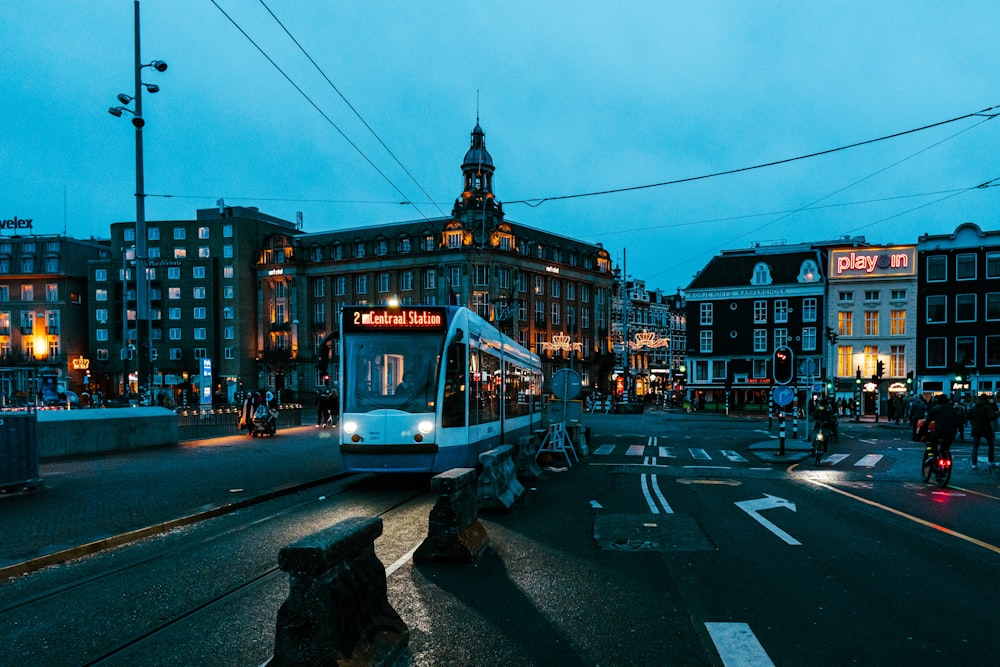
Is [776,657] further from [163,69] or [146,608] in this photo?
[163,69]

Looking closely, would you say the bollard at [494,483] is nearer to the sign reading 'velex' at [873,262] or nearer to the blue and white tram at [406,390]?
the blue and white tram at [406,390]

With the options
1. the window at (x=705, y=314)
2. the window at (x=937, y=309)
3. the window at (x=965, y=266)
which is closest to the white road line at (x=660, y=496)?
the window at (x=705, y=314)

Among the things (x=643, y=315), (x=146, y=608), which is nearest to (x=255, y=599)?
(x=146, y=608)

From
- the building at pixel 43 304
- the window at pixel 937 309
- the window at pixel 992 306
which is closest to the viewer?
the window at pixel 992 306

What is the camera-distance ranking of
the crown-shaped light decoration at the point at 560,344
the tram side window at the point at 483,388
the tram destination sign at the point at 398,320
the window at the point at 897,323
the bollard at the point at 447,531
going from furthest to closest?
the crown-shaped light decoration at the point at 560,344
the window at the point at 897,323
the tram side window at the point at 483,388
the tram destination sign at the point at 398,320
the bollard at the point at 447,531

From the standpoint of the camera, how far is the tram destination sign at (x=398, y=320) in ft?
41.2

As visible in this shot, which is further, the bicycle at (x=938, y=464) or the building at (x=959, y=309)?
the building at (x=959, y=309)

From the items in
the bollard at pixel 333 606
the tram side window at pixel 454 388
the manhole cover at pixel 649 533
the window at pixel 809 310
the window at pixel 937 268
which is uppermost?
the window at pixel 937 268

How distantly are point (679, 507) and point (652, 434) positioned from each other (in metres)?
19.3

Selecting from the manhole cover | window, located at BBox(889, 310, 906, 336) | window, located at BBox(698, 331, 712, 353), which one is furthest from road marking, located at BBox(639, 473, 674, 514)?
window, located at BBox(889, 310, 906, 336)

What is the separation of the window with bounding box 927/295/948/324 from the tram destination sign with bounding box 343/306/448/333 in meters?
53.8

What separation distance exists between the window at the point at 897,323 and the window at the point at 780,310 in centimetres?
760

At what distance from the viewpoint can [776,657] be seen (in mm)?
4809

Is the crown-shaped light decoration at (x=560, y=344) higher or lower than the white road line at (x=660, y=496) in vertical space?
higher
